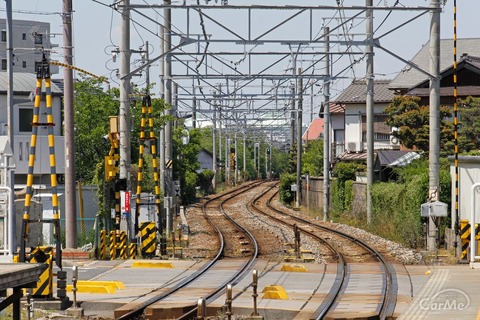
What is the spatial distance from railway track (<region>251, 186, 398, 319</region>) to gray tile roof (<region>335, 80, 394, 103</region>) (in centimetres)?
2436

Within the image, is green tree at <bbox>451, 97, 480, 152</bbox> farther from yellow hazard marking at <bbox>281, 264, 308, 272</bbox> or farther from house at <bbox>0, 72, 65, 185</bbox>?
yellow hazard marking at <bbox>281, 264, 308, 272</bbox>

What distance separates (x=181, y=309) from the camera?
528 inches

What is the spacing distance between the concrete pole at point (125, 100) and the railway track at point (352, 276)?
17.1 ft

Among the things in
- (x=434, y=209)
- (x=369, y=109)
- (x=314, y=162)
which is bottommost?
(x=434, y=209)

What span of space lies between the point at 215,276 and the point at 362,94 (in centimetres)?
4123

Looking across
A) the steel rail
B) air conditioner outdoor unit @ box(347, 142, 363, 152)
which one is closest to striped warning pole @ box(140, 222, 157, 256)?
the steel rail

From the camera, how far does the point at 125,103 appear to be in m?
22.2

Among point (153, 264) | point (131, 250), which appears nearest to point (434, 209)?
point (153, 264)

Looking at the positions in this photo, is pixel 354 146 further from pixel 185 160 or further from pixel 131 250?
pixel 131 250

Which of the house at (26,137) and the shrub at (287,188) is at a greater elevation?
the house at (26,137)

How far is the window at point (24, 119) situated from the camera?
36125 millimetres

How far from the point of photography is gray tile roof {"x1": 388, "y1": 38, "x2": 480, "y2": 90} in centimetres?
5199

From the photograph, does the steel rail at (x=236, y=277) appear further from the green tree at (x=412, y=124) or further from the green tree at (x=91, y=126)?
the green tree at (x=412, y=124)

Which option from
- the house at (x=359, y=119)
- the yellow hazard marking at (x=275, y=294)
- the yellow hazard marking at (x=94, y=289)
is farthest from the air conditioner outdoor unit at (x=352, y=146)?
the yellow hazard marking at (x=275, y=294)
